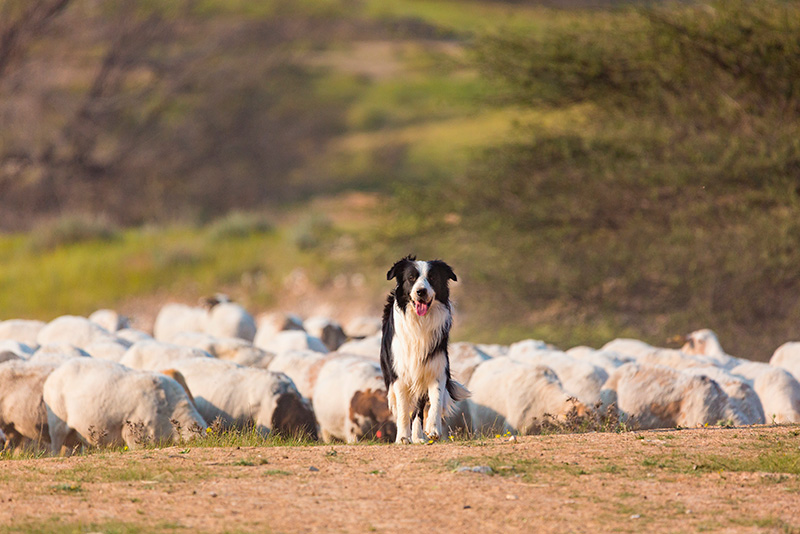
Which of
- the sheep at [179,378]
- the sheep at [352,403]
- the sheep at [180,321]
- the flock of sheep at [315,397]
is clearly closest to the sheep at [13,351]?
the flock of sheep at [315,397]

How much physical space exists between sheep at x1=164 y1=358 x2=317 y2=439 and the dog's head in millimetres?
1820

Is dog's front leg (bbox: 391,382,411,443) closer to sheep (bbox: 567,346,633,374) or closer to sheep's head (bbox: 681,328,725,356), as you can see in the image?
sheep (bbox: 567,346,633,374)

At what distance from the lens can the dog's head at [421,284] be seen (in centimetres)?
677

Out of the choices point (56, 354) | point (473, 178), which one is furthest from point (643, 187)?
point (56, 354)

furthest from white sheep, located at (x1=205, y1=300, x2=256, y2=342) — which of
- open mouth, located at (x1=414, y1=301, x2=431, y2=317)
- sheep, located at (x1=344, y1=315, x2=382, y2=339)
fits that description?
open mouth, located at (x1=414, y1=301, x2=431, y2=317)

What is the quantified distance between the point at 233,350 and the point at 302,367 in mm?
1344

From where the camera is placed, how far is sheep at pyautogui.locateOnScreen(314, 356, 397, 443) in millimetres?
8422

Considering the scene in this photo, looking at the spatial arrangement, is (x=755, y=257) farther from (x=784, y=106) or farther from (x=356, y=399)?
(x=356, y=399)

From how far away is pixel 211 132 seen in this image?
36469 millimetres

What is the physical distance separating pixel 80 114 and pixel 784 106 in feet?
74.8

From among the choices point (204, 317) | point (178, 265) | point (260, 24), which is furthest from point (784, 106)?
point (260, 24)

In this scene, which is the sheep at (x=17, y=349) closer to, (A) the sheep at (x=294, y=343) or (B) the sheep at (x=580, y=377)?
(A) the sheep at (x=294, y=343)

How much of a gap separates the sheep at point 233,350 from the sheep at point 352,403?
141 centimetres

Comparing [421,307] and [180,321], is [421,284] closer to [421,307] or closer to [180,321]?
[421,307]
